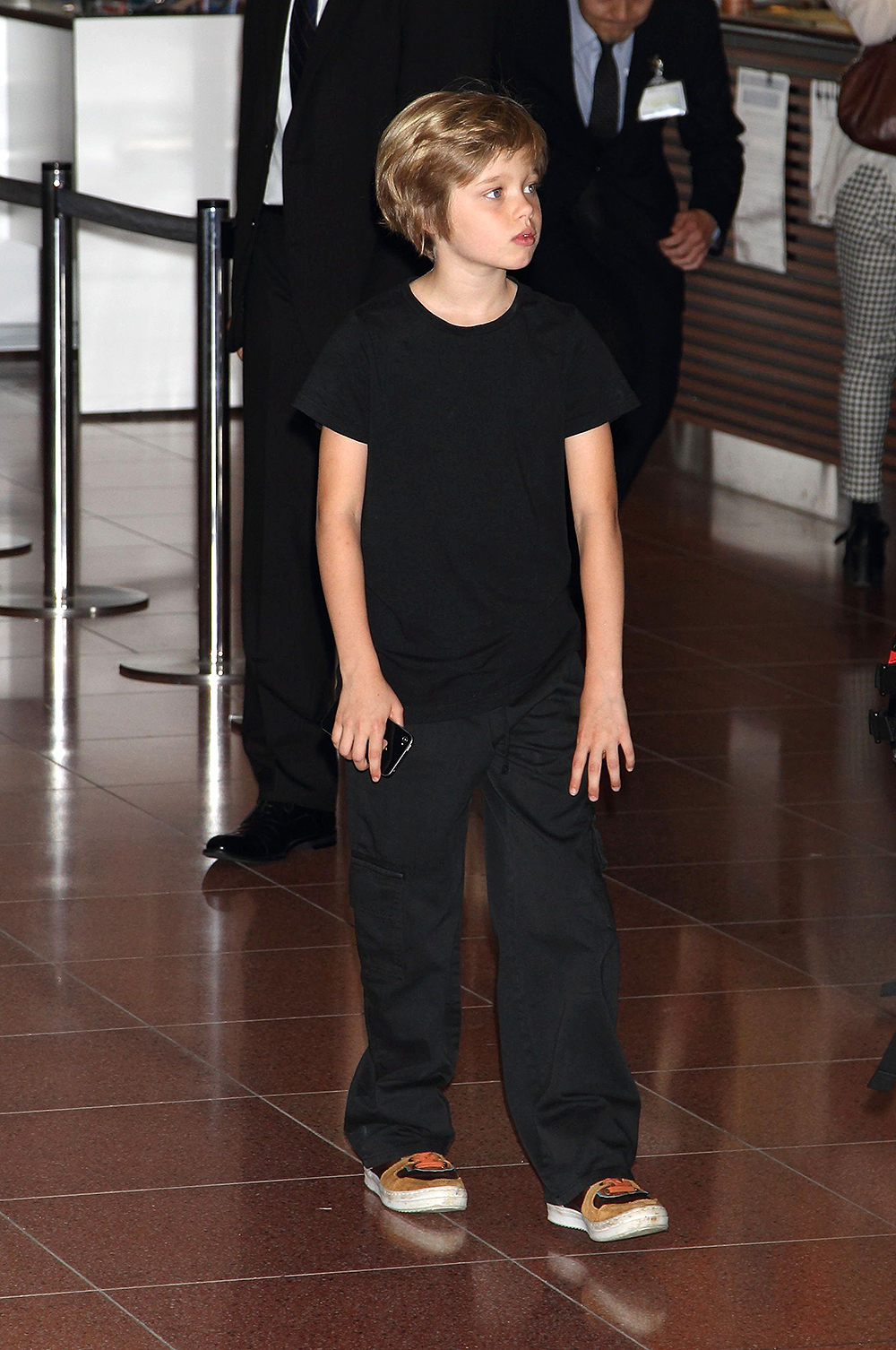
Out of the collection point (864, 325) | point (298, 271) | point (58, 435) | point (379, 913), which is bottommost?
point (379, 913)

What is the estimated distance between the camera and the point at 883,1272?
2789 millimetres

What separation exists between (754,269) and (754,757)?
→ 11.2 feet

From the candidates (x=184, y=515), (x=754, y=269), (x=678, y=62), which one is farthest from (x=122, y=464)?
(x=678, y=62)

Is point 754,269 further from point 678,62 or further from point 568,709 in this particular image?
point 568,709

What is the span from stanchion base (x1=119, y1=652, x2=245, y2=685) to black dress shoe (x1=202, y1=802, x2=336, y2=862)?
1.23m

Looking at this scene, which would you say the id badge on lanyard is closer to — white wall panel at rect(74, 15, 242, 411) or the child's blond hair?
the child's blond hair

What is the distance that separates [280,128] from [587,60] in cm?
98

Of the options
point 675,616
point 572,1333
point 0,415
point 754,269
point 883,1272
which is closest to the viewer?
point 572,1333

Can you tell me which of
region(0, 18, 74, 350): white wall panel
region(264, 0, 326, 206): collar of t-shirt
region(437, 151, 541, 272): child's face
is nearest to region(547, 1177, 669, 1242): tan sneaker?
region(437, 151, 541, 272): child's face

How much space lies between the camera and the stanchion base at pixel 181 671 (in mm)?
5641

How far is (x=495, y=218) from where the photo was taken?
2680 millimetres

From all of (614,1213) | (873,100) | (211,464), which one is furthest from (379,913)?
(873,100)

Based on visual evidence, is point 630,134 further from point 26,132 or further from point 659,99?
point 26,132

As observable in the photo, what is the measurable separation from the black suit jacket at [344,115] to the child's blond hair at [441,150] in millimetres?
1245
